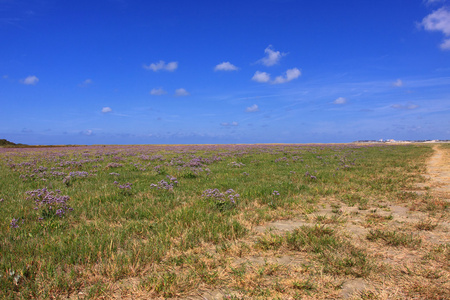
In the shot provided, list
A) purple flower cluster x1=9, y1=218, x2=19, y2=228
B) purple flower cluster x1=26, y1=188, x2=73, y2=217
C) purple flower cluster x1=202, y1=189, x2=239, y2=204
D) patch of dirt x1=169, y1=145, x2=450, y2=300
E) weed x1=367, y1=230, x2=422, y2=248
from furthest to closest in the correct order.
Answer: purple flower cluster x1=202, y1=189, x2=239, y2=204 → purple flower cluster x1=26, y1=188, x2=73, y2=217 → purple flower cluster x1=9, y1=218, x2=19, y2=228 → weed x1=367, y1=230, x2=422, y2=248 → patch of dirt x1=169, y1=145, x2=450, y2=300

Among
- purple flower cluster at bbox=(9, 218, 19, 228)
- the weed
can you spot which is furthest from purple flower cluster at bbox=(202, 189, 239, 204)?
purple flower cluster at bbox=(9, 218, 19, 228)

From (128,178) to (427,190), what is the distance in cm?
1333

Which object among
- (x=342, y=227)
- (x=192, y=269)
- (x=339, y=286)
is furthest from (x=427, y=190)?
(x=192, y=269)

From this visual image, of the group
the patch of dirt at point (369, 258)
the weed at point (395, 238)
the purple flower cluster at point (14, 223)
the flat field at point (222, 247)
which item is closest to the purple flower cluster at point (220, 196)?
the flat field at point (222, 247)

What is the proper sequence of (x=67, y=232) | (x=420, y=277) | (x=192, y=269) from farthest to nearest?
(x=67, y=232) → (x=192, y=269) → (x=420, y=277)

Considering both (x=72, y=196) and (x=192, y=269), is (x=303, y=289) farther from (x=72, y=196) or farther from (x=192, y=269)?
(x=72, y=196)

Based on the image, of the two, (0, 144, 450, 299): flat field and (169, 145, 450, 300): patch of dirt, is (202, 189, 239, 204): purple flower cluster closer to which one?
(0, 144, 450, 299): flat field

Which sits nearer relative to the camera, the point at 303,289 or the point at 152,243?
the point at 303,289

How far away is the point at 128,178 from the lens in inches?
460

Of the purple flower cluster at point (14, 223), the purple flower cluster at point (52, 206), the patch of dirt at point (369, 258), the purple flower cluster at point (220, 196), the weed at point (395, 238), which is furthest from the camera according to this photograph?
the purple flower cluster at point (220, 196)

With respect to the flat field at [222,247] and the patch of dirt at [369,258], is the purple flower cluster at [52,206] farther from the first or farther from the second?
the patch of dirt at [369,258]

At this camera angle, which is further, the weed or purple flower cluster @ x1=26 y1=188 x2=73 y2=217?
purple flower cluster @ x1=26 y1=188 x2=73 y2=217

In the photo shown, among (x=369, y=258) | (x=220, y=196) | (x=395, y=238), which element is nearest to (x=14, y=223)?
(x=220, y=196)

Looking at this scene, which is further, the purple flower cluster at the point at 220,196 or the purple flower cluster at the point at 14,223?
the purple flower cluster at the point at 220,196
